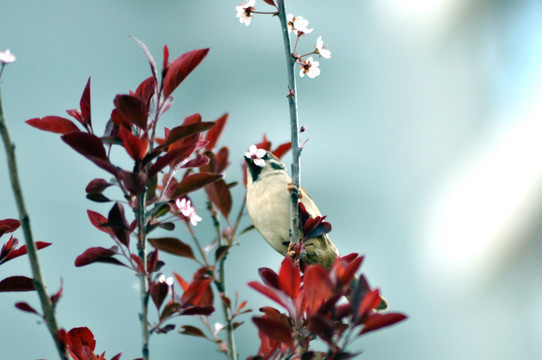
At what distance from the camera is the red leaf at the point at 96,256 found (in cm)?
109

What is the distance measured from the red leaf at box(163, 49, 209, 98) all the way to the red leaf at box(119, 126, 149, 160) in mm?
132

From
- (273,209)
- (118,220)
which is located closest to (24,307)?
(118,220)

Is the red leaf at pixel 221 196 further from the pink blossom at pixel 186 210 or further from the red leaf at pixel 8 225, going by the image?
the red leaf at pixel 8 225

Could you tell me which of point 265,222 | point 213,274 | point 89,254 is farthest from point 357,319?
point 265,222

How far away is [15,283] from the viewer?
3.60 feet

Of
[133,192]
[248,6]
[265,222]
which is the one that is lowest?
[133,192]

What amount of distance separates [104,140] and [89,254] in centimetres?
25

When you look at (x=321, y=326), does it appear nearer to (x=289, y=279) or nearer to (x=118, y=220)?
(x=289, y=279)

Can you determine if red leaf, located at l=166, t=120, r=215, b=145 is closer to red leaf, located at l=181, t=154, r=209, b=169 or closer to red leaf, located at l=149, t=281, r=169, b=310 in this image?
red leaf, located at l=181, t=154, r=209, b=169

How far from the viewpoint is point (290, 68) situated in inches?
52.9

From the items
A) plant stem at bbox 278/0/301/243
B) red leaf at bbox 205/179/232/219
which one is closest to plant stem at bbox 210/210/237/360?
red leaf at bbox 205/179/232/219

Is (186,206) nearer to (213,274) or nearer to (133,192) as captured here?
(133,192)

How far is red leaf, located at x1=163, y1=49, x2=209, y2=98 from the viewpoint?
104 cm

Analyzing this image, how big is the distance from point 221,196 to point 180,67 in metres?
0.67
